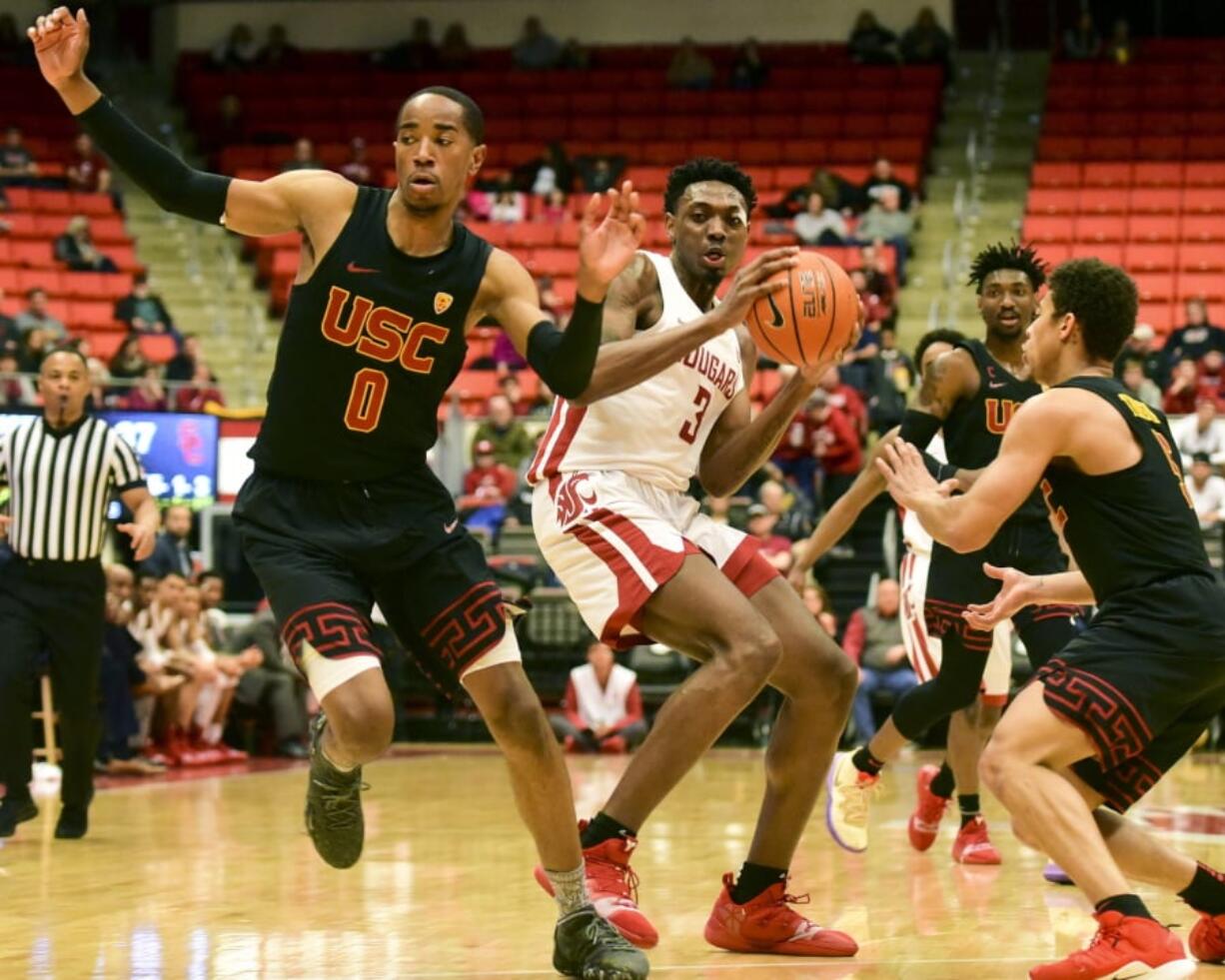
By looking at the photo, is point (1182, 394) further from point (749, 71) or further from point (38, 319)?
point (38, 319)

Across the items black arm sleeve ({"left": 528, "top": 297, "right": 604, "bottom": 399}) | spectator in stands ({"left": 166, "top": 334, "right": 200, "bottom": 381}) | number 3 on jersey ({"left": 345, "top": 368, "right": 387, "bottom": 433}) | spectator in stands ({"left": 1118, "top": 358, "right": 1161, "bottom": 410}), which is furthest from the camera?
spectator in stands ({"left": 166, "top": 334, "right": 200, "bottom": 381})

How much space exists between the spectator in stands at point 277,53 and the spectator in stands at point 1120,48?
10019 millimetres

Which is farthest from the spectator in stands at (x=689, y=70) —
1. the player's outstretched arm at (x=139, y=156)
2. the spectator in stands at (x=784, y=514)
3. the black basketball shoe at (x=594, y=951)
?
the black basketball shoe at (x=594, y=951)

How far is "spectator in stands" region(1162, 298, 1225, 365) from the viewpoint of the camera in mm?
16109

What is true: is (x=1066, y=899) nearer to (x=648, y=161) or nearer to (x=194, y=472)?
(x=194, y=472)

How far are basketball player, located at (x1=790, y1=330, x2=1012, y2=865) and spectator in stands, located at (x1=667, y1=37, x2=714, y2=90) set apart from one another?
15.3 m

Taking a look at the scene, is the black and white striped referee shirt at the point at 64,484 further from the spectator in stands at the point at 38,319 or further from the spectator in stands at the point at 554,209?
the spectator in stands at the point at 554,209

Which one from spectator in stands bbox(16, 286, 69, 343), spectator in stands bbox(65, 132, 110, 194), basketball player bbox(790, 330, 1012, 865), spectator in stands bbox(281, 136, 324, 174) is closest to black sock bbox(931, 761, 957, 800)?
basketball player bbox(790, 330, 1012, 865)

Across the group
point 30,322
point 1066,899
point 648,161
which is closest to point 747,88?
point 648,161

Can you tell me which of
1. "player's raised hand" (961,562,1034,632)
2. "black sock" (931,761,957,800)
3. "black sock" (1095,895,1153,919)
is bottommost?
"black sock" (931,761,957,800)

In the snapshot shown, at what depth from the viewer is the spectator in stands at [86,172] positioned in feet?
69.3

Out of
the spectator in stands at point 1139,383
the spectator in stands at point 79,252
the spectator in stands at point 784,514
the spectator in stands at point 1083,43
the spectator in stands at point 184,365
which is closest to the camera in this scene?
the spectator in stands at point 784,514

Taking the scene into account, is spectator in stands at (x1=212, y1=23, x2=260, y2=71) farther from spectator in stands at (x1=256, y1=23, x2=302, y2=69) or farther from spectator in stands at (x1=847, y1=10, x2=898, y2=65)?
spectator in stands at (x1=847, y1=10, x2=898, y2=65)

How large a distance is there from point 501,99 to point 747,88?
2.95m
